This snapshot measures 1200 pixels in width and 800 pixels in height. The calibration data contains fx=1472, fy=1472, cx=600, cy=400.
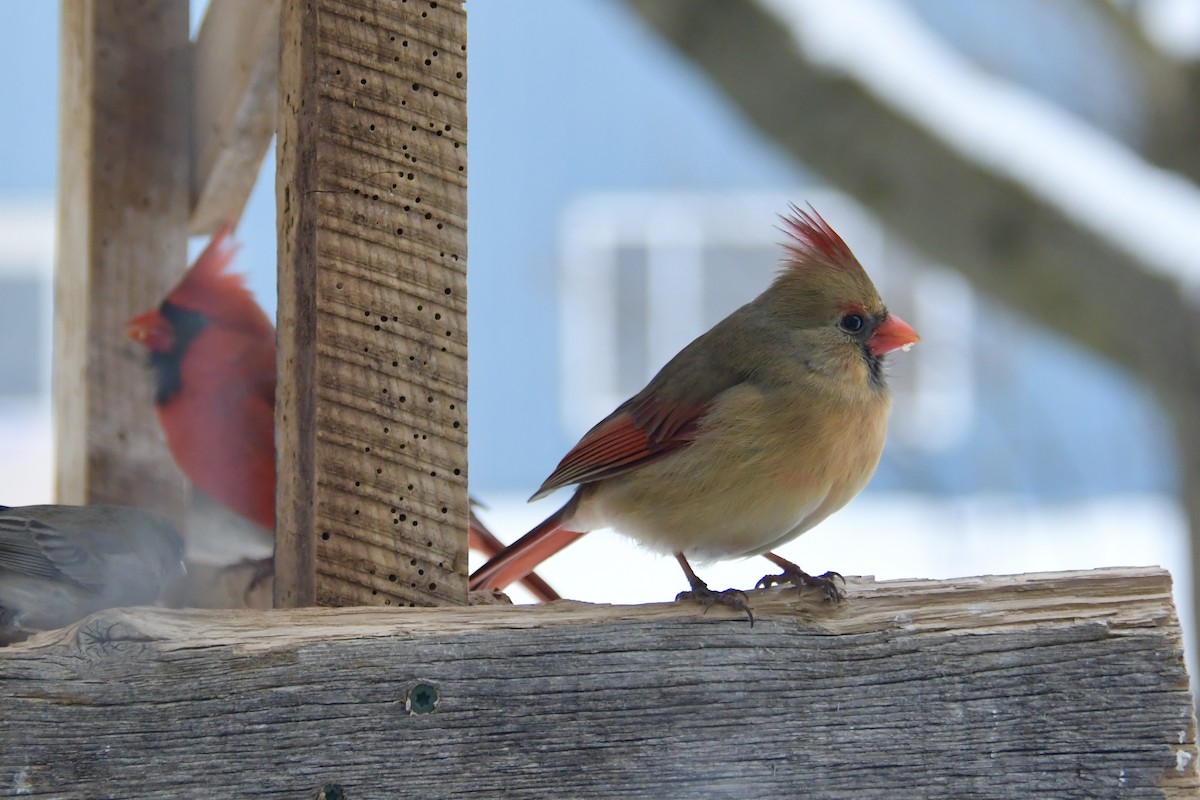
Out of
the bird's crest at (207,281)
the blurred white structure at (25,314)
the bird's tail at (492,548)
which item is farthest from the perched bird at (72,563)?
the blurred white structure at (25,314)

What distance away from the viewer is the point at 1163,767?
1.64 meters

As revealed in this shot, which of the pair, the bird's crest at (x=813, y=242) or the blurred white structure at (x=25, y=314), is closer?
the bird's crest at (x=813, y=242)

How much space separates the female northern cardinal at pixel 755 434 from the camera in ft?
7.18

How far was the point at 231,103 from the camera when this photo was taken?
2.49 metres

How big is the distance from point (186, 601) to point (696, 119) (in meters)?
5.59

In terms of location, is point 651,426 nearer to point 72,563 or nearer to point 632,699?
point 632,699

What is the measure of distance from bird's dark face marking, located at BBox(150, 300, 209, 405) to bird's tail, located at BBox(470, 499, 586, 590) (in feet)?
2.53

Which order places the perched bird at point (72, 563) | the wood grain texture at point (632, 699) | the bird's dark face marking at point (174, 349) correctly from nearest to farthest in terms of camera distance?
the wood grain texture at point (632, 699), the perched bird at point (72, 563), the bird's dark face marking at point (174, 349)

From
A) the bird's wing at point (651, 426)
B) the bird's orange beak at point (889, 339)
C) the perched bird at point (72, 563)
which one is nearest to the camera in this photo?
the perched bird at point (72, 563)

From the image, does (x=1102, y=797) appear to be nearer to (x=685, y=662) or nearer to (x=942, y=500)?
(x=685, y=662)

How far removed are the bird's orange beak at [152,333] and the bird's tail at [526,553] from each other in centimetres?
79

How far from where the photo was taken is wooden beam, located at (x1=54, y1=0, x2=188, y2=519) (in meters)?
2.68

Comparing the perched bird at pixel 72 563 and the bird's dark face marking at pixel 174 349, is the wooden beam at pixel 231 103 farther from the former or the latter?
the perched bird at pixel 72 563

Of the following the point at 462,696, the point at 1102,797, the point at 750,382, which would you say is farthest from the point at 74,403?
the point at 1102,797
